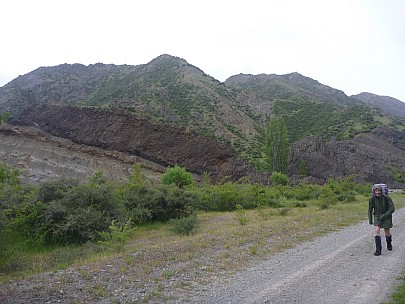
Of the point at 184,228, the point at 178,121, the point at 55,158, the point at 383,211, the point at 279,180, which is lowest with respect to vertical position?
the point at 279,180

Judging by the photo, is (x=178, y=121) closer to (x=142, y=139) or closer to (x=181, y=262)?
(x=142, y=139)

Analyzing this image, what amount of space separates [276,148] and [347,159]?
14.2m

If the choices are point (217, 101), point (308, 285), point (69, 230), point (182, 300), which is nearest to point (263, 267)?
point (308, 285)

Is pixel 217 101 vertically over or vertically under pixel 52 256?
over

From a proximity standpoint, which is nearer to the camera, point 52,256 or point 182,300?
point 182,300

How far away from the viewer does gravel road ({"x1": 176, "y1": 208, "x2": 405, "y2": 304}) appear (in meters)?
6.30

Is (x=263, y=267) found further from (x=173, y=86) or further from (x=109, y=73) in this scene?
(x=109, y=73)

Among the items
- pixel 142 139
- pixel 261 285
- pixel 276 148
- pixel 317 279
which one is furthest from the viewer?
pixel 276 148

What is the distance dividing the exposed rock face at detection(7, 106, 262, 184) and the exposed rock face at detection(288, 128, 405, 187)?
525 inches

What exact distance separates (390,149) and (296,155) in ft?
72.7

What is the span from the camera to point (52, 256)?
1147 centimetres

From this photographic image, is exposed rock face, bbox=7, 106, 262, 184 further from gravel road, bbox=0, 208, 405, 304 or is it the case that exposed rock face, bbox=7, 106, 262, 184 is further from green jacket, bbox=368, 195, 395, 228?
gravel road, bbox=0, 208, 405, 304

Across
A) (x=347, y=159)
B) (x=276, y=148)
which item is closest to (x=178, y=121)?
(x=276, y=148)

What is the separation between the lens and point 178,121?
232ft
